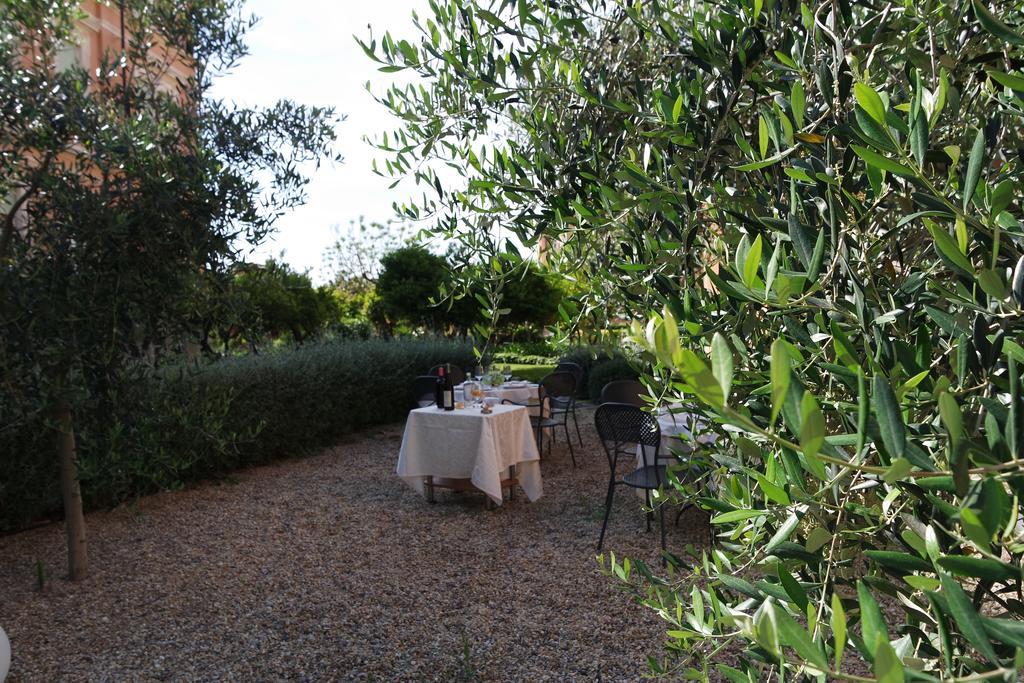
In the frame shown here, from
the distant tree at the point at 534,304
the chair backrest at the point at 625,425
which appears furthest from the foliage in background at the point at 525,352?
the chair backrest at the point at 625,425

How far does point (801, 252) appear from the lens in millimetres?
863

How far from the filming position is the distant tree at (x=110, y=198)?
13.2 feet

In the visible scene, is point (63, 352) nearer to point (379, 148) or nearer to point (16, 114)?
point (16, 114)

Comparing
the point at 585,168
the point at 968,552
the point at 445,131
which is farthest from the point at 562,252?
the point at 968,552

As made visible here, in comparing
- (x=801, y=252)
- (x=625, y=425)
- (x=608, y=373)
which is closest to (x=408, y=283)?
(x=608, y=373)

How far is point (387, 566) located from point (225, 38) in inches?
152

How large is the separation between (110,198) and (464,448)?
150 inches

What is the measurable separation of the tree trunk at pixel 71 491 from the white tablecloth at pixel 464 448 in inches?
107

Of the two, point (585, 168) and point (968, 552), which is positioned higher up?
point (585, 168)

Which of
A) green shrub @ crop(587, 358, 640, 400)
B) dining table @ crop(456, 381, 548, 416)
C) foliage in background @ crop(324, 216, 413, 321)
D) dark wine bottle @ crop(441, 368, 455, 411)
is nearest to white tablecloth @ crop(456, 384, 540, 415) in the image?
dining table @ crop(456, 381, 548, 416)

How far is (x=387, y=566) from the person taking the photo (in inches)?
208

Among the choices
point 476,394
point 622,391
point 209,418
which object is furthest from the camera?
point 622,391

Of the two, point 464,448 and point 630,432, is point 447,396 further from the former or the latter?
point 630,432

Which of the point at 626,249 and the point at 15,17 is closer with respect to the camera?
the point at 626,249
